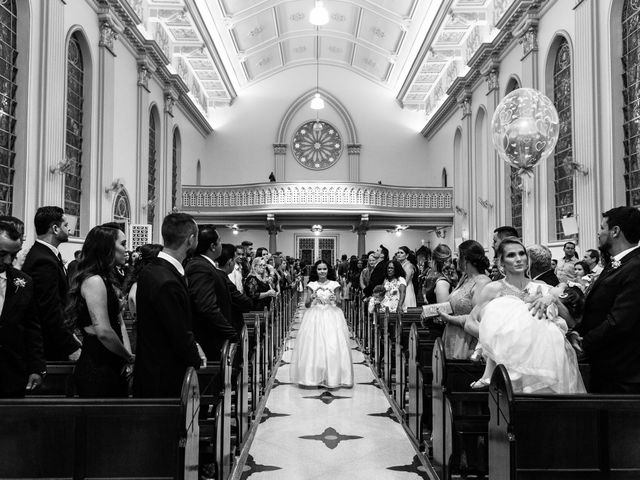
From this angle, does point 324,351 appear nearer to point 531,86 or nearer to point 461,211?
point 531,86

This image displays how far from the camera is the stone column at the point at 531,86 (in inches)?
601

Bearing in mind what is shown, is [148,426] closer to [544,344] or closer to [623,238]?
[544,344]

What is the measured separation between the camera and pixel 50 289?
14.1 ft

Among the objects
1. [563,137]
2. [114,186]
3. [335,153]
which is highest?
[335,153]

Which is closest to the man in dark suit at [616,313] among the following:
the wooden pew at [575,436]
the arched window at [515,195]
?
the wooden pew at [575,436]

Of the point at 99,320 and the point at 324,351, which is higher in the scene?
the point at 99,320

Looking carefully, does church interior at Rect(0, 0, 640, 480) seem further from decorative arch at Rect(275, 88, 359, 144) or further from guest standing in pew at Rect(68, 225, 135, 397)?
guest standing in pew at Rect(68, 225, 135, 397)

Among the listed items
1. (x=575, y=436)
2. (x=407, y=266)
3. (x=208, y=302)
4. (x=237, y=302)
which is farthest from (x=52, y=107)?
(x=575, y=436)

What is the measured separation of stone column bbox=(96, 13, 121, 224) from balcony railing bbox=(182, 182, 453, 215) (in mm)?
9571

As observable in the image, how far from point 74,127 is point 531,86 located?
11339 millimetres

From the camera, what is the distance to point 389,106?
3066 centimetres

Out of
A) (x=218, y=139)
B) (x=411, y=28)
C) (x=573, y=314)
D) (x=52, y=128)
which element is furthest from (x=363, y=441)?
(x=218, y=139)

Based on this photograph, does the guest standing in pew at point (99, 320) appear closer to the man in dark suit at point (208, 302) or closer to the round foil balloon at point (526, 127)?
the man in dark suit at point (208, 302)

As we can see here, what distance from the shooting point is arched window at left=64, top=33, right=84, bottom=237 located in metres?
13.9
